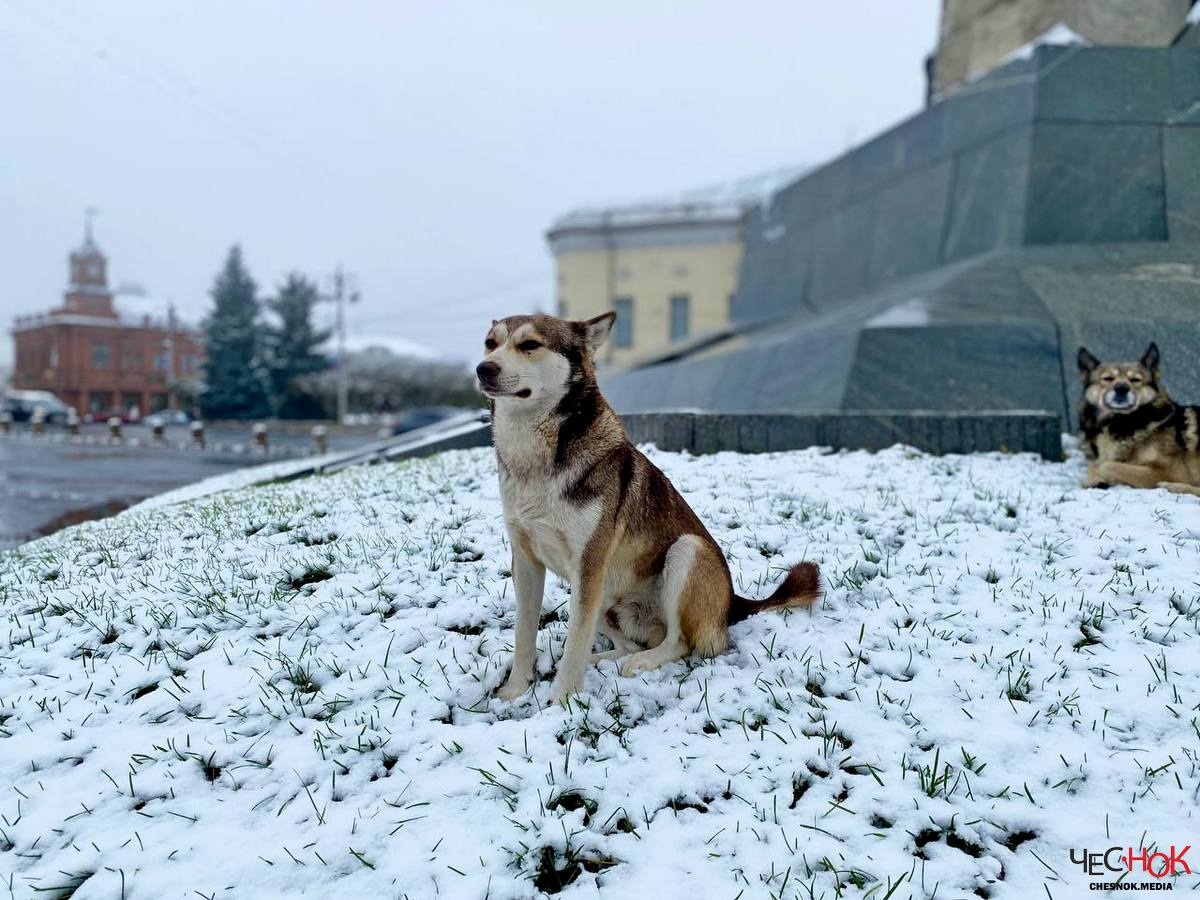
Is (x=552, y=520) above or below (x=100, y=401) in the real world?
below

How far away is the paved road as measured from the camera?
468 inches

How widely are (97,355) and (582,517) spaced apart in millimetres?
79509

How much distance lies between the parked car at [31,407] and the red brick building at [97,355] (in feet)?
49.0

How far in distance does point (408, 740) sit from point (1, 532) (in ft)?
32.9

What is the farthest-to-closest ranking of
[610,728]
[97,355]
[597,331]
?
[97,355], [597,331], [610,728]

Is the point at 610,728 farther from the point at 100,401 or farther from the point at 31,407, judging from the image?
the point at 100,401

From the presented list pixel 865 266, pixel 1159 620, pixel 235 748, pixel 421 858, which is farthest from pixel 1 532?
pixel 865 266

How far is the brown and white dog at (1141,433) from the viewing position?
599 cm

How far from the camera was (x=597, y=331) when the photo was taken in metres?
3.47

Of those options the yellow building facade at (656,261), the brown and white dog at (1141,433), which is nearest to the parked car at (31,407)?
the yellow building facade at (656,261)

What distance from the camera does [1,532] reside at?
33.8 feet

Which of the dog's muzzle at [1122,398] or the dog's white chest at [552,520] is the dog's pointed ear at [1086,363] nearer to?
the dog's muzzle at [1122,398]

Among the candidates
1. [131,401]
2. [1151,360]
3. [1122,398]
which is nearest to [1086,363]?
[1151,360]

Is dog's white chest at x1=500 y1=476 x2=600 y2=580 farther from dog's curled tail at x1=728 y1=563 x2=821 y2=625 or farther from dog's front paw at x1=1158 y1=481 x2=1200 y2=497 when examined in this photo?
dog's front paw at x1=1158 y1=481 x2=1200 y2=497
